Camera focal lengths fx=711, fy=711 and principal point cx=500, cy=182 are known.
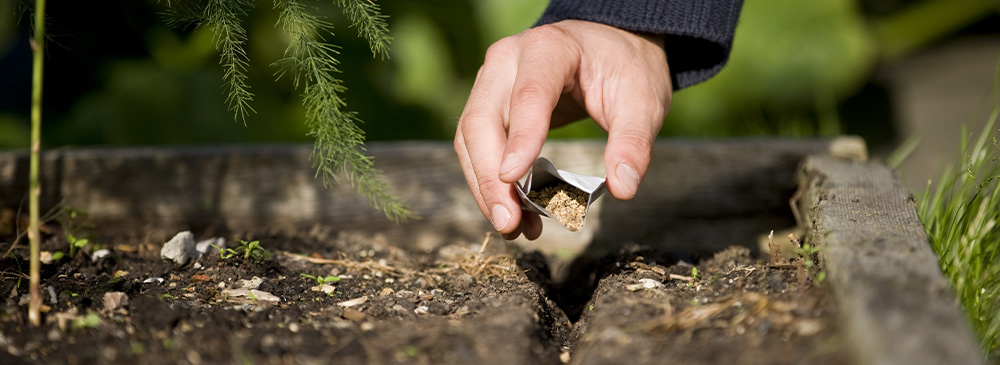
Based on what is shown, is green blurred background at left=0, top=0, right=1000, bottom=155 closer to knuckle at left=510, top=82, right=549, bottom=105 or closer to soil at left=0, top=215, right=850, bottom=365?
soil at left=0, top=215, right=850, bottom=365

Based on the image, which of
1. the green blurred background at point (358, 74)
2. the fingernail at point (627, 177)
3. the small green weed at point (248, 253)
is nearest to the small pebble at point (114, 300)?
the small green weed at point (248, 253)

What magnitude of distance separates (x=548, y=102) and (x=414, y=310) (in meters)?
0.43

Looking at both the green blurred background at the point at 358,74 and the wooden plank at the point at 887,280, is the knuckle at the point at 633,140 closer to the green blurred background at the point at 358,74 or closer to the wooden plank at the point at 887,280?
the wooden plank at the point at 887,280

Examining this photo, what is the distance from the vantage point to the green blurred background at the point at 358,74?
8.09 feet

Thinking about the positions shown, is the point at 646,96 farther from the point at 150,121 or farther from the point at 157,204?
the point at 150,121

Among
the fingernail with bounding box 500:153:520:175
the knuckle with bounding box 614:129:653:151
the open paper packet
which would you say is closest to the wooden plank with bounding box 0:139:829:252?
the open paper packet

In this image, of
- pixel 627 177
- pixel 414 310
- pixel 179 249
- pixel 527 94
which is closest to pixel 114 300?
pixel 179 249

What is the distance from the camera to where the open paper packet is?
124cm

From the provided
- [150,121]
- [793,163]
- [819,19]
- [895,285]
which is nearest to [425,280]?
[895,285]

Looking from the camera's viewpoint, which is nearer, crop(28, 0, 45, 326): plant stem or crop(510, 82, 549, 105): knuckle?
crop(28, 0, 45, 326): plant stem

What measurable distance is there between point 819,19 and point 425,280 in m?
2.28

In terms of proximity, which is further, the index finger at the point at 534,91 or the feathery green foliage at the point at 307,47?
the feathery green foliage at the point at 307,47

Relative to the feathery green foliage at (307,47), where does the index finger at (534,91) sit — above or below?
below

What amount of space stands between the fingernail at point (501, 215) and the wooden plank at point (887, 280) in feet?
1.66
